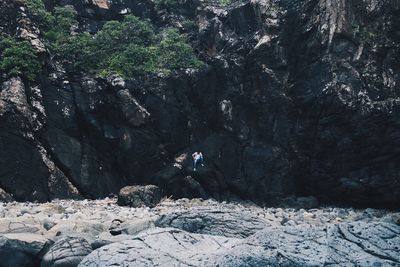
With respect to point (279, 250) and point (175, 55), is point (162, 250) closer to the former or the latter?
point (279, 250)

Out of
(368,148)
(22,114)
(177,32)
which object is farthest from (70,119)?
(368,148)

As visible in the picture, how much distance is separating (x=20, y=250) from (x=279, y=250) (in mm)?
5822

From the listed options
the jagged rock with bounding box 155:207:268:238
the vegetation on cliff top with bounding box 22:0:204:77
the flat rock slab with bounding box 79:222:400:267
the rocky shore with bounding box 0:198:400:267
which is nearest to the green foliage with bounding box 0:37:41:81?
the vegetation on cliff top with bounding box 22:0:204:77

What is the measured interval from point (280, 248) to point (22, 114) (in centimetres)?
1549

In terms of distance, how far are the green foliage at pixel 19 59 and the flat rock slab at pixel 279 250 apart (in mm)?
14996

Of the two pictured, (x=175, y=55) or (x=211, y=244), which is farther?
(x=175, y=55)

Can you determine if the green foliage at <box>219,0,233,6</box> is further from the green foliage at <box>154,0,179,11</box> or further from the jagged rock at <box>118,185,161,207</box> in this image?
the jagged rock at <box>118,185,161,207</box>

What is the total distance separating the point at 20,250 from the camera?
A: 9.16 metres

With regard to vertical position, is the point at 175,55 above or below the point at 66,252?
above

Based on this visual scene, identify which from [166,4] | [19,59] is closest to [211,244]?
[19,59]

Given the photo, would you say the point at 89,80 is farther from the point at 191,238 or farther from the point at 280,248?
the point at 280,248

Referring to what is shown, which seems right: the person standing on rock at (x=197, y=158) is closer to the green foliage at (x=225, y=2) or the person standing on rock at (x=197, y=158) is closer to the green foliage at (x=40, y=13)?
the green foliage at (x=225, y=2)

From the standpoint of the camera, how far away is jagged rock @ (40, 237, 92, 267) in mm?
8641

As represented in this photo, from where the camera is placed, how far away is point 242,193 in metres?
20.7
